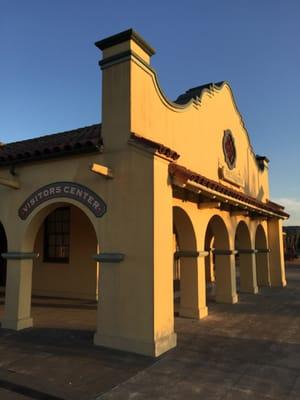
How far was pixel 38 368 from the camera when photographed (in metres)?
5.63

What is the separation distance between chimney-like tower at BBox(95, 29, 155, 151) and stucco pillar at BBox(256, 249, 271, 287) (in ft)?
37.2

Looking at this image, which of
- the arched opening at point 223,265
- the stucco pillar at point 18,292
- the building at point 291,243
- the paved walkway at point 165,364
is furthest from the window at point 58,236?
the building at point 291,243

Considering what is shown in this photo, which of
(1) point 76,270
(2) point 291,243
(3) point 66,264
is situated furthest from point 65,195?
(2) point 291,243

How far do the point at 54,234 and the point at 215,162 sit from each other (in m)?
6.56

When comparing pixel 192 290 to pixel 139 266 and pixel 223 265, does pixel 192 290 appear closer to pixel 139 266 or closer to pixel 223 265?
pixel 223 265

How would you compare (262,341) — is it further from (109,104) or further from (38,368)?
(109,104)

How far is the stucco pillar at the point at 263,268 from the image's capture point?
16.4 meters

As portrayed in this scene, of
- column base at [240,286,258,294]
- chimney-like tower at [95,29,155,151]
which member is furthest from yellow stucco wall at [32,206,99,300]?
chimney-like tower at [95,29,155,151]

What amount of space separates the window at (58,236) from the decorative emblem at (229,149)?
5952mm

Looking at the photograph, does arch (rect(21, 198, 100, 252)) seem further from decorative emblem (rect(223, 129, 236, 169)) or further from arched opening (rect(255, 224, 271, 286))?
arched opening (rect(255, 224, 271, 286))

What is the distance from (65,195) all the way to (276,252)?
12.3m

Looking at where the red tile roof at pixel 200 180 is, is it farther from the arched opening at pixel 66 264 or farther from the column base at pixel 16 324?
the arched opening at pixel 66 264

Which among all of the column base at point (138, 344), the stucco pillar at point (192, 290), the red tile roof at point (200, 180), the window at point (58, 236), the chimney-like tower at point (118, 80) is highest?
the chimney-like tower at point (118, 80)

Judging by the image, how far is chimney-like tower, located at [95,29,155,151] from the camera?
705 centimetres
